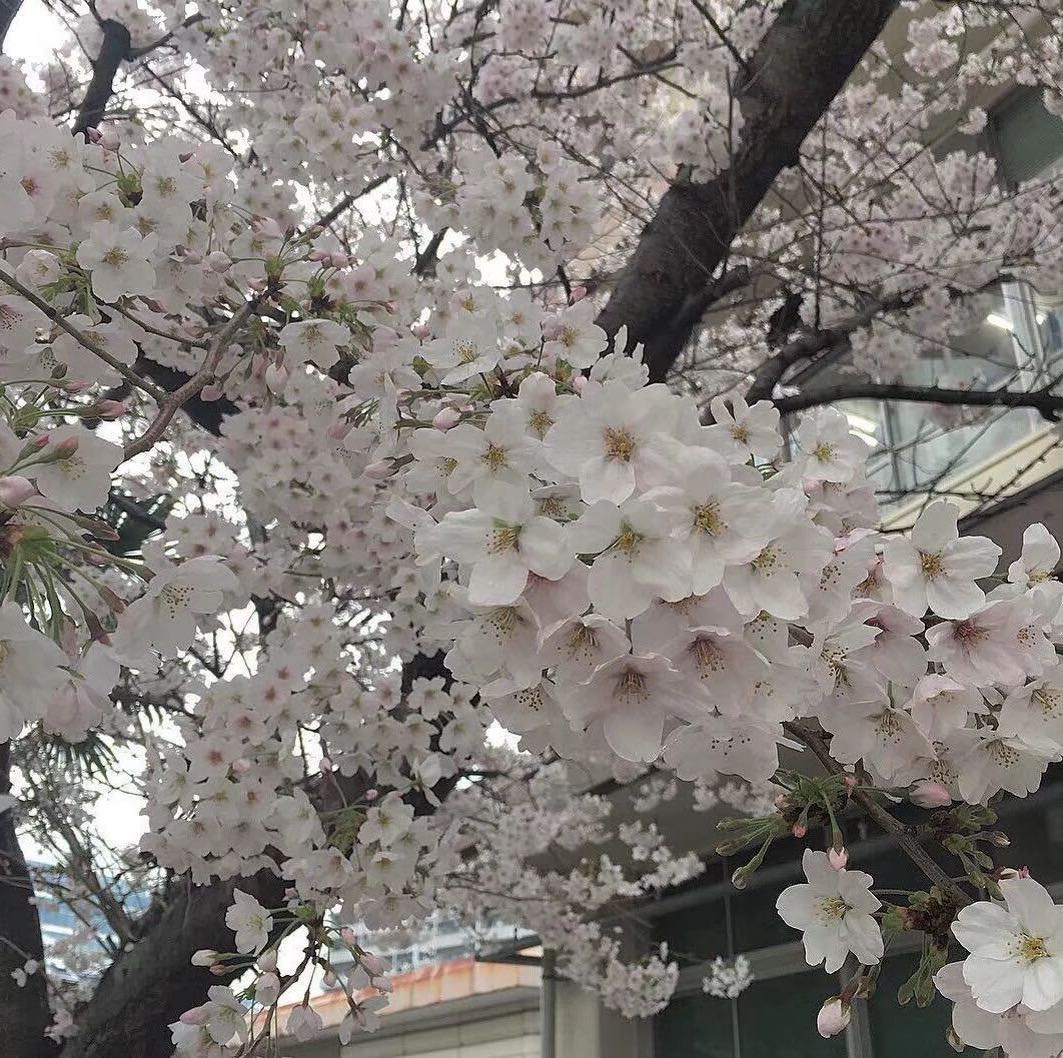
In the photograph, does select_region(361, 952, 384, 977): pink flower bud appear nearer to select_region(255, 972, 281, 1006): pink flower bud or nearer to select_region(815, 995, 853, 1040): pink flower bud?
select_region(255, 972, 281, 1006): pink flower bud

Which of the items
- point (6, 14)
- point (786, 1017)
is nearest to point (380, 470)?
point (6, 14)

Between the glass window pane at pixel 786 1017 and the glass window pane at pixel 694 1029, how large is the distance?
0.19 m

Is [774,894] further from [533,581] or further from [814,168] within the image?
[533,581]

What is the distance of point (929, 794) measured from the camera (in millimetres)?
951

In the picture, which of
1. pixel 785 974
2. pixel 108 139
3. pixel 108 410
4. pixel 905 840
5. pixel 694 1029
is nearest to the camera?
pixel 905 840

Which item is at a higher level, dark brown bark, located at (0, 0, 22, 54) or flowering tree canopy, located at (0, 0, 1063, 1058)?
dark brown bark, located at (0, 0, 22, 54)

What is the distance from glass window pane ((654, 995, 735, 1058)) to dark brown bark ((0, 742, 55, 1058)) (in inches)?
163

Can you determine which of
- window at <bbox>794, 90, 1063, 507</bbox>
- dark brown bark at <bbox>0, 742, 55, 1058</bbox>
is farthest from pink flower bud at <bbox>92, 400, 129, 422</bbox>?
window at <bbox>794, 90, 1063, 507</bbox>

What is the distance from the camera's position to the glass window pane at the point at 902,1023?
412 cm

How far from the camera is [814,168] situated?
5.68m

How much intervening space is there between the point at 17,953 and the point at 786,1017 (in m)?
4.00

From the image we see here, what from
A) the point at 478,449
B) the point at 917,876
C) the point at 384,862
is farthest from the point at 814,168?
the point at 478,449

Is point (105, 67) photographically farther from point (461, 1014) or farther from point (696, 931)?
point (461, 1014)

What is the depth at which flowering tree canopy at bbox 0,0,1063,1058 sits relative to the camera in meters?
0.80
